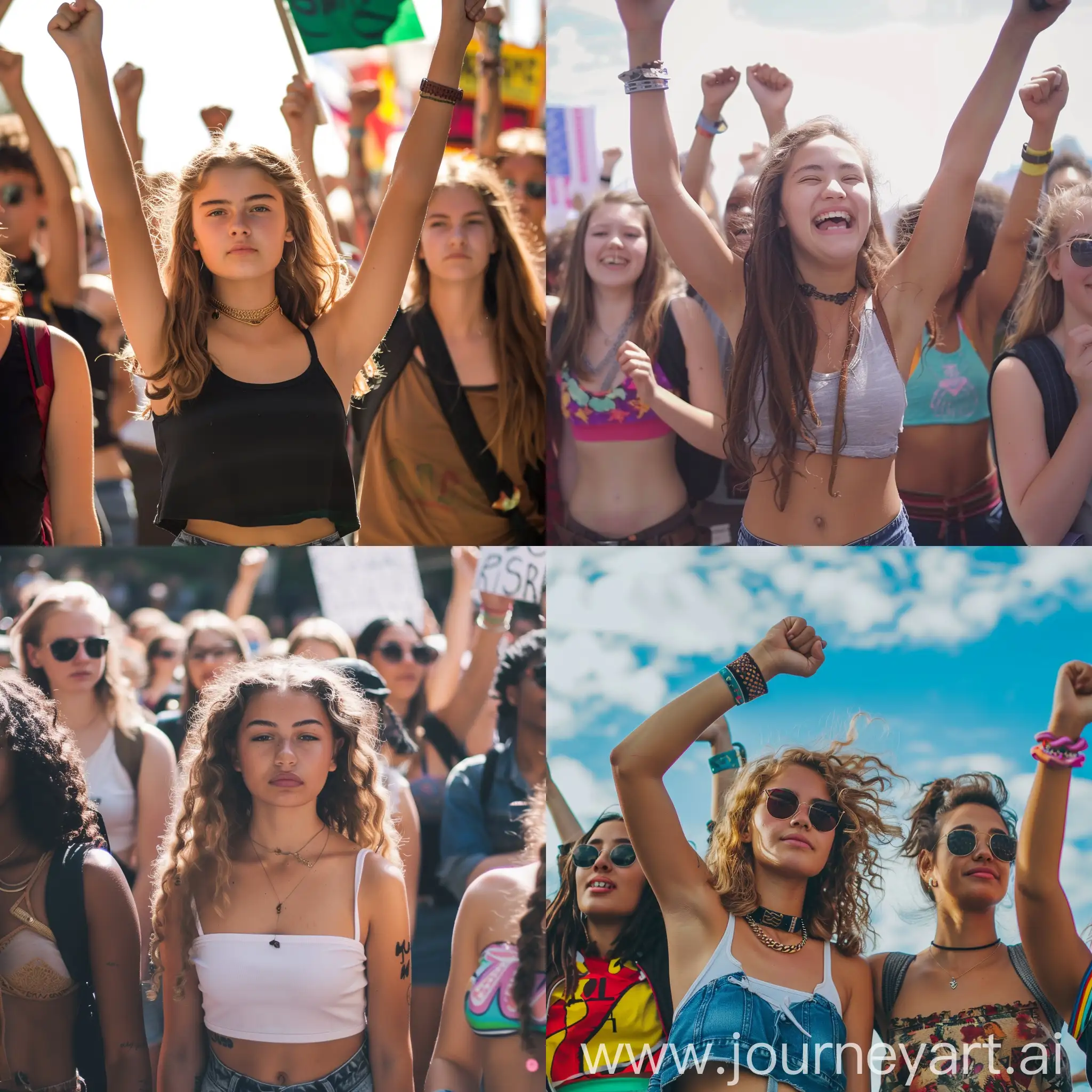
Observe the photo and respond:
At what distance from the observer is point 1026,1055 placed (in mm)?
2857

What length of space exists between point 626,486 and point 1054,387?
113cm

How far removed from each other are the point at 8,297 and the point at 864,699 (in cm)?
243

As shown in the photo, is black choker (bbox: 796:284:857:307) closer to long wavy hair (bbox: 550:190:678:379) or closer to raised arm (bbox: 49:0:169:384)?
long wavy hair (bbox: 550:190:678:379)

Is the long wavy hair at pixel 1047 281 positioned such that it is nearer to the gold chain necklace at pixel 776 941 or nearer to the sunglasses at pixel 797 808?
the sunglasses at pixel 797 808

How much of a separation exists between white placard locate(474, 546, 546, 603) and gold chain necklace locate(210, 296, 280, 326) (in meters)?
0.82

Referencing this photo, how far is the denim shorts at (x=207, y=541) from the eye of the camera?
2979 millimetres

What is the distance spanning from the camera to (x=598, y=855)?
2.94 m

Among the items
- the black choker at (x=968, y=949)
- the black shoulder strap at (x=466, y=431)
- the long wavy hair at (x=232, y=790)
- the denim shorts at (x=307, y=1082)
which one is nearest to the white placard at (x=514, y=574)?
the black shoulder strap at (x=466, y=431)

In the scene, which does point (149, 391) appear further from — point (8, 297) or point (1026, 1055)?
point (1026, 1055)

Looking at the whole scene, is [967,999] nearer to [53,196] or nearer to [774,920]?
[774,920]

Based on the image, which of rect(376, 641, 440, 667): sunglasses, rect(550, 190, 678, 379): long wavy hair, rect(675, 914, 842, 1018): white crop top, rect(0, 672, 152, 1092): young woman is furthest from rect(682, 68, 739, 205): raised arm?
rect(0, 672, 152, 1092): young woman

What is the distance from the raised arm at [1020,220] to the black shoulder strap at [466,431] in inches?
49.0

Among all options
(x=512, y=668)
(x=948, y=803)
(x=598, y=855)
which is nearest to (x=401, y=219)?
(x=512, y=668)

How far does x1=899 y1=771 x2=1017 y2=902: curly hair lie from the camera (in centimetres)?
289
